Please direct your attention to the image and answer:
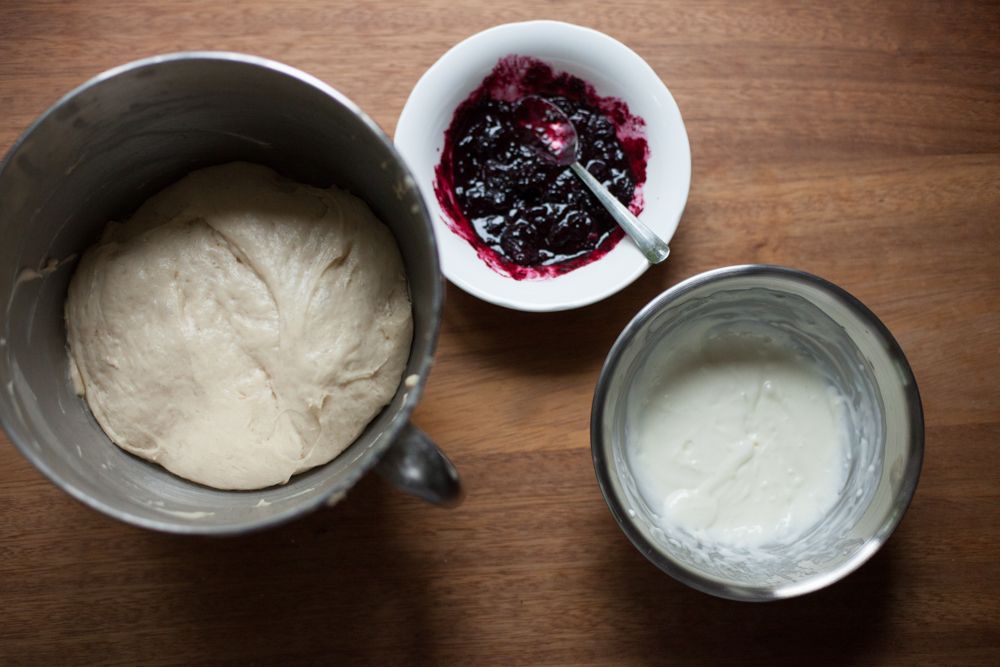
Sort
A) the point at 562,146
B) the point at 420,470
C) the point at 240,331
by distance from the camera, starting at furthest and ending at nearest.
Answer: the point at 562,146, the point at 240,331, the point at 420,470

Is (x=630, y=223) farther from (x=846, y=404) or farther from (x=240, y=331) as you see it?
(x=240, y=331)

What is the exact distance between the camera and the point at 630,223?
46.2 inches

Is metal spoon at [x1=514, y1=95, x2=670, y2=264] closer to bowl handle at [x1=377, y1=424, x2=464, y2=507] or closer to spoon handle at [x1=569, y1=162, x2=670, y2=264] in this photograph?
spoon handle at [x1=569, y1=162, x2=670, y2=264]

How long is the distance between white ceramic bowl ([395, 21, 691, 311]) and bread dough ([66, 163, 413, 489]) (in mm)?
137

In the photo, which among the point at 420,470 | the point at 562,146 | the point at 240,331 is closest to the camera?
the point at 420,470

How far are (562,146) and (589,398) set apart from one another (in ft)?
1.30

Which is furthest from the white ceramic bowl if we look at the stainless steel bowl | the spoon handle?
the stainless steel bowl

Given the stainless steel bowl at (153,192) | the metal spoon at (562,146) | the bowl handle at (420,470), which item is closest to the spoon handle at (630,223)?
the metal spoon at (562,146)

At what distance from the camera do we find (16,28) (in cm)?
121

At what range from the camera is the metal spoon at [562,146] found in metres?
1.17

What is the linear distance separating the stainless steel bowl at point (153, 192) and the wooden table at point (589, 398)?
188mm

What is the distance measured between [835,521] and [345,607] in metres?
0.76

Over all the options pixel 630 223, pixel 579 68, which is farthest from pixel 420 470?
pixel 579 68

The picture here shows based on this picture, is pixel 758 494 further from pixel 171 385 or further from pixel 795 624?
pixel 171 385
